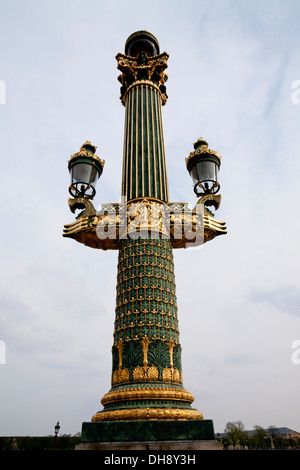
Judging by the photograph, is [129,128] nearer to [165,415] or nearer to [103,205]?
[103,205]

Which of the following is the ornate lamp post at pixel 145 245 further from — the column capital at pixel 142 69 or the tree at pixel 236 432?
the tree at pixel 236 432

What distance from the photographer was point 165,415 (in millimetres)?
7770

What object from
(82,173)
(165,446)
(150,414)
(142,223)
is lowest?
(165,446)

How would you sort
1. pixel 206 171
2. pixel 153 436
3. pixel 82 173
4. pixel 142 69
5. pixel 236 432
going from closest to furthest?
pixel 153 436
pixel 82 173
pixel 206 171
pixel 142 69
pixel 236 432

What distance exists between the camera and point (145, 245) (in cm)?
1059

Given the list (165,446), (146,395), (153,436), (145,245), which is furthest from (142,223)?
(165,446)

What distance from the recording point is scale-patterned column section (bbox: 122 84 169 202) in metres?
12.0

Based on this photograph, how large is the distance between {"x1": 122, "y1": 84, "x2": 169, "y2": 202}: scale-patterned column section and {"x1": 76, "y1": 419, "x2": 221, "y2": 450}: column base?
6.98m

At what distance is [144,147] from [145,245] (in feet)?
14.5

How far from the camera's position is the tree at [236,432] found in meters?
64.7

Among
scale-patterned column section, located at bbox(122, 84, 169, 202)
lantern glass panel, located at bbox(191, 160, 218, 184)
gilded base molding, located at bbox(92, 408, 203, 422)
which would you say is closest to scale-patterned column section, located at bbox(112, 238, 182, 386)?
gilded base molding, located at bbox(92, 408, 203, 422)

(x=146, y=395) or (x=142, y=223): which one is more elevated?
(x=142, y=223)

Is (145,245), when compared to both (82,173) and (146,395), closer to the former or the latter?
(82,173)

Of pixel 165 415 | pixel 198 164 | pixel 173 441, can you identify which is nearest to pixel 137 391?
pixel 165 415
